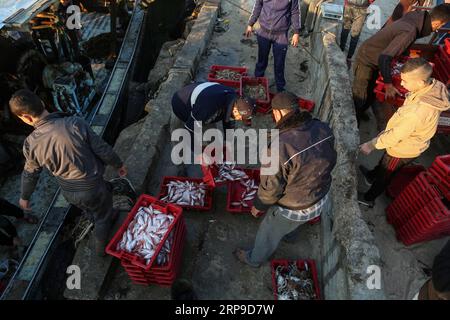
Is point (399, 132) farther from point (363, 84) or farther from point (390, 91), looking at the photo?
point (363, 84)

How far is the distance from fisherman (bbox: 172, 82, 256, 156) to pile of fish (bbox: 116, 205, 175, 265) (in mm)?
1339

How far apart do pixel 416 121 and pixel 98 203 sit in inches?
155

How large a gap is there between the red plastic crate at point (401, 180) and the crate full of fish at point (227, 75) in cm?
339

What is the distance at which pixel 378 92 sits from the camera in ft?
16.7

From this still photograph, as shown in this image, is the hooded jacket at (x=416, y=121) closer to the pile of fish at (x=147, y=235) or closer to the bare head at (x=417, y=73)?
the bare head at (x=417, y=73)

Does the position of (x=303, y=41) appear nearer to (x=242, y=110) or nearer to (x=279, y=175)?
(x=242, y=110)

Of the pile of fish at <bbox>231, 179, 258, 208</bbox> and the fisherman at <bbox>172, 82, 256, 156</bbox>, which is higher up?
the fisherman at <bbox>172, 82, 256, 156</bbox>

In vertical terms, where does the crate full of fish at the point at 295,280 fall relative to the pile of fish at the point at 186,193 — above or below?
below

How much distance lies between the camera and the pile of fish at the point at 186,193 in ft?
15.5

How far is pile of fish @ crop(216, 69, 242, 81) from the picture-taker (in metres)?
6.77

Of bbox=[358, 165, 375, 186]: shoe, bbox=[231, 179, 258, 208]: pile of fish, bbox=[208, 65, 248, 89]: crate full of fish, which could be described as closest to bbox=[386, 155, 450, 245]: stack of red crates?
bbox=[358, 165, 375, 186]: shoe

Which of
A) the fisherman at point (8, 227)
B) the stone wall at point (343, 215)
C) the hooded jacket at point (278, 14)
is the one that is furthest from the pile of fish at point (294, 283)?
the fisherman at point (8, 227)

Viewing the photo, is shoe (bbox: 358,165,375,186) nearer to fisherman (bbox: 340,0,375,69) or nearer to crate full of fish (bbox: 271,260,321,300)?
crate full of fish (bbox: 271,260,321,300)
